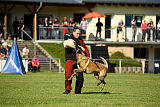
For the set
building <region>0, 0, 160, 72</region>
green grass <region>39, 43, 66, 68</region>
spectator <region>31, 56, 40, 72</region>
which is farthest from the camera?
building <region>0, 0, 160, 72</region>

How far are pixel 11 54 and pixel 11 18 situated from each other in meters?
15.1

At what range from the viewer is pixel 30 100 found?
37.1 ft

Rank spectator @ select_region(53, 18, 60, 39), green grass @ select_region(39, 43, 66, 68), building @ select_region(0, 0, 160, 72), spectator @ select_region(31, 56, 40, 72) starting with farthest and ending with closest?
building @ select_region(0, 0, 160, 72)
spectator @ select_region(53, 18, 60, 39)
green grass @ select_region(39, 43, 66, 68)
spectator @ select_region(31, 56, 40, 72)

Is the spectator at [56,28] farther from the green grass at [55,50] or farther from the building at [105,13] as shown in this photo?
the building at [105,13]

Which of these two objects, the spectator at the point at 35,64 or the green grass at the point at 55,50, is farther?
the green grass at the point at 55,50

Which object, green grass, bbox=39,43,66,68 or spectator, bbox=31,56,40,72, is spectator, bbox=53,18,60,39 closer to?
green grass, bbox=39,43,66,68

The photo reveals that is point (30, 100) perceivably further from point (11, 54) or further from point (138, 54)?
point (138, 54)

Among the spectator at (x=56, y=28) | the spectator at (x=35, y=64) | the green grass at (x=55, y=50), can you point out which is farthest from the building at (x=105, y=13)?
the spectator at (x=35, y=64)

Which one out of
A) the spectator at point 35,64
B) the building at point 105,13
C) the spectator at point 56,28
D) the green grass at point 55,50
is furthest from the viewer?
the building at point 105,13

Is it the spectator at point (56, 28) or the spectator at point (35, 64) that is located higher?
the spectator at point (56, 28)

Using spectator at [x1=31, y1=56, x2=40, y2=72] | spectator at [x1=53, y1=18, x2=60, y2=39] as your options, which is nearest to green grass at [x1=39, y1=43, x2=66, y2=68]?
spectator at [x1=53, y1=18, x2=60, y2=39]

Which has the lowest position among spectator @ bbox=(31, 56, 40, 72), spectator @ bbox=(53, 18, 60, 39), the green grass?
spectator @ bbox=(31, 56, 40, 72)

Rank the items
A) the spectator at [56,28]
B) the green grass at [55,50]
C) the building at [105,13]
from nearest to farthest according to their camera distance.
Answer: the green grass at [55,50]
the spectator at [56,28]
the building at [105,13]

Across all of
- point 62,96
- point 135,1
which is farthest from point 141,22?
point 62,96
